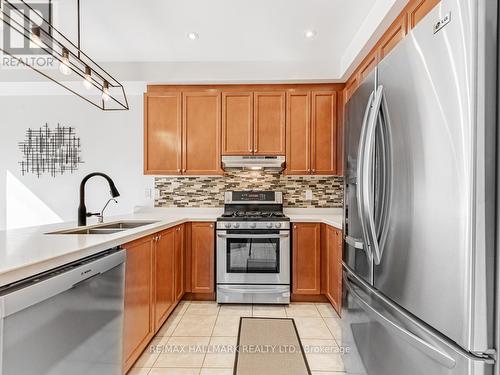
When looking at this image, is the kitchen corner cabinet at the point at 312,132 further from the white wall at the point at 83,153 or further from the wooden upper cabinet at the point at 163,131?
the white wall at the point at 83,153

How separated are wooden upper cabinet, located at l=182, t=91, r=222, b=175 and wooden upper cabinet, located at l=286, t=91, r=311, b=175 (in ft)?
2.66

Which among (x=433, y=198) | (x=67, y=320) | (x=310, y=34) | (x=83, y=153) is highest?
(x=310, y=34)

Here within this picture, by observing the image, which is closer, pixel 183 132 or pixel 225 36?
pixel 225 36

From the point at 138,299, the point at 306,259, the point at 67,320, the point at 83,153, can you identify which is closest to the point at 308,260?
the point at 306,259

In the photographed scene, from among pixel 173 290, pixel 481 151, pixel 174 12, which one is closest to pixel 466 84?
pixel 481 151

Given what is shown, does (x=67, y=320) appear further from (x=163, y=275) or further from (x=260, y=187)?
(x=260, y=187)

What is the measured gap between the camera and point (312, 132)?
3338 millimetres

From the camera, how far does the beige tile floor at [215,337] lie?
76.8 inches

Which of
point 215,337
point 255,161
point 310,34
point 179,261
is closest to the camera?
point 215,337

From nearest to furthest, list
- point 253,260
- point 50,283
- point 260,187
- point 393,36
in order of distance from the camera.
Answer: point 50,283
point 393,36
point 253,260
point 260,187

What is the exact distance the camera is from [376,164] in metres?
1.20

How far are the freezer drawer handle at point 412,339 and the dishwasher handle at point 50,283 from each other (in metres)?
1.23

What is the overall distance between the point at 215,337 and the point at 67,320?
1.47 meters

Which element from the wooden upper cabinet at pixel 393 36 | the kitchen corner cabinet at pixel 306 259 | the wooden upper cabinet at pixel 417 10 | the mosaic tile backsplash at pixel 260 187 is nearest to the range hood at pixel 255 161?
the mosaic tile backsplash at pixel 260 187
